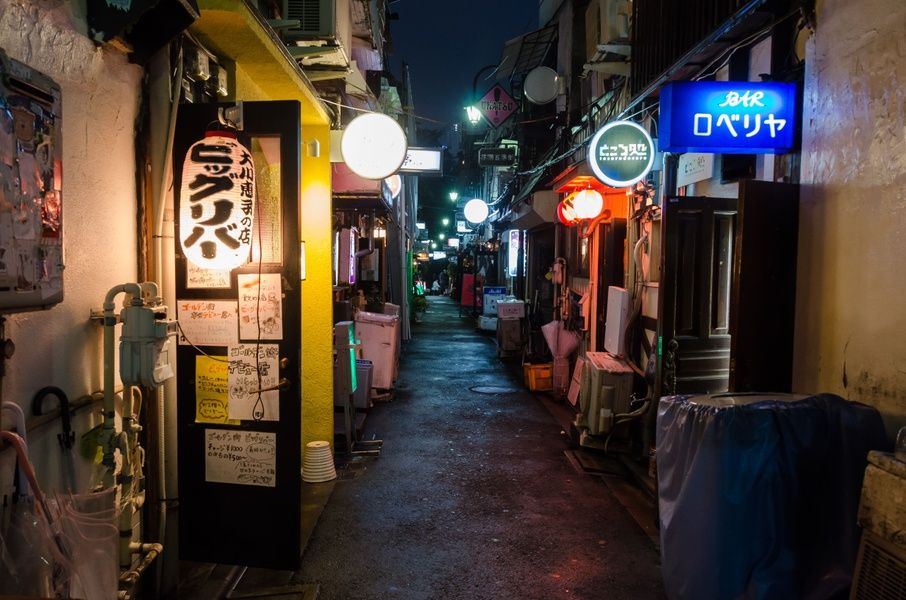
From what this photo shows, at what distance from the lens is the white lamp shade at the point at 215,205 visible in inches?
189

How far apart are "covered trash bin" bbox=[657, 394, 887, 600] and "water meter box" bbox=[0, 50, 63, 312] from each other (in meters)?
4.31

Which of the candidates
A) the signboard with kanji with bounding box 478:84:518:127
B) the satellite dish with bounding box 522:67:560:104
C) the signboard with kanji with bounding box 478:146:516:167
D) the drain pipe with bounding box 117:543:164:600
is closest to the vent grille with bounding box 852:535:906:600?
the drain pipe with bounding box 117:543:164:600

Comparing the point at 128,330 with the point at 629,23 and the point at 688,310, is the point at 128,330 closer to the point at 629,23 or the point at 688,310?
the point at 688,310

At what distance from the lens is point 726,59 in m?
7.27

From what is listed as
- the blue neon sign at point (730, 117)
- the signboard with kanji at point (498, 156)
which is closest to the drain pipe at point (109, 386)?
the blue neon sign at point (730, 117)

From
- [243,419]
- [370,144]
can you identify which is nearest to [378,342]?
[370,144]

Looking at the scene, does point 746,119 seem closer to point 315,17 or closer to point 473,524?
point 473,524

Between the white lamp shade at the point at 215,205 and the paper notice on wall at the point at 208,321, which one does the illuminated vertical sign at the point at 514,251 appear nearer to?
the paper notice on wall at the point at 208,321

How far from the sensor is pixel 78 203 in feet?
12.7

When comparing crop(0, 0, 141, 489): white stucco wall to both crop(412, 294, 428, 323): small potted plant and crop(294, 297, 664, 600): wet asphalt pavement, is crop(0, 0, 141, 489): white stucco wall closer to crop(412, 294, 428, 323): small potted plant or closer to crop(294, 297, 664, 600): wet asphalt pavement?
crop(294, 297, 664, 600): wet asphalt pavement

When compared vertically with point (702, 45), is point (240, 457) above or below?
below

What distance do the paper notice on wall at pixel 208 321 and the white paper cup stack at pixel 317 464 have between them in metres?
3.38

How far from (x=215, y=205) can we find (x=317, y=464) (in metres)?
4.36

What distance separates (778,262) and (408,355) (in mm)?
14603
